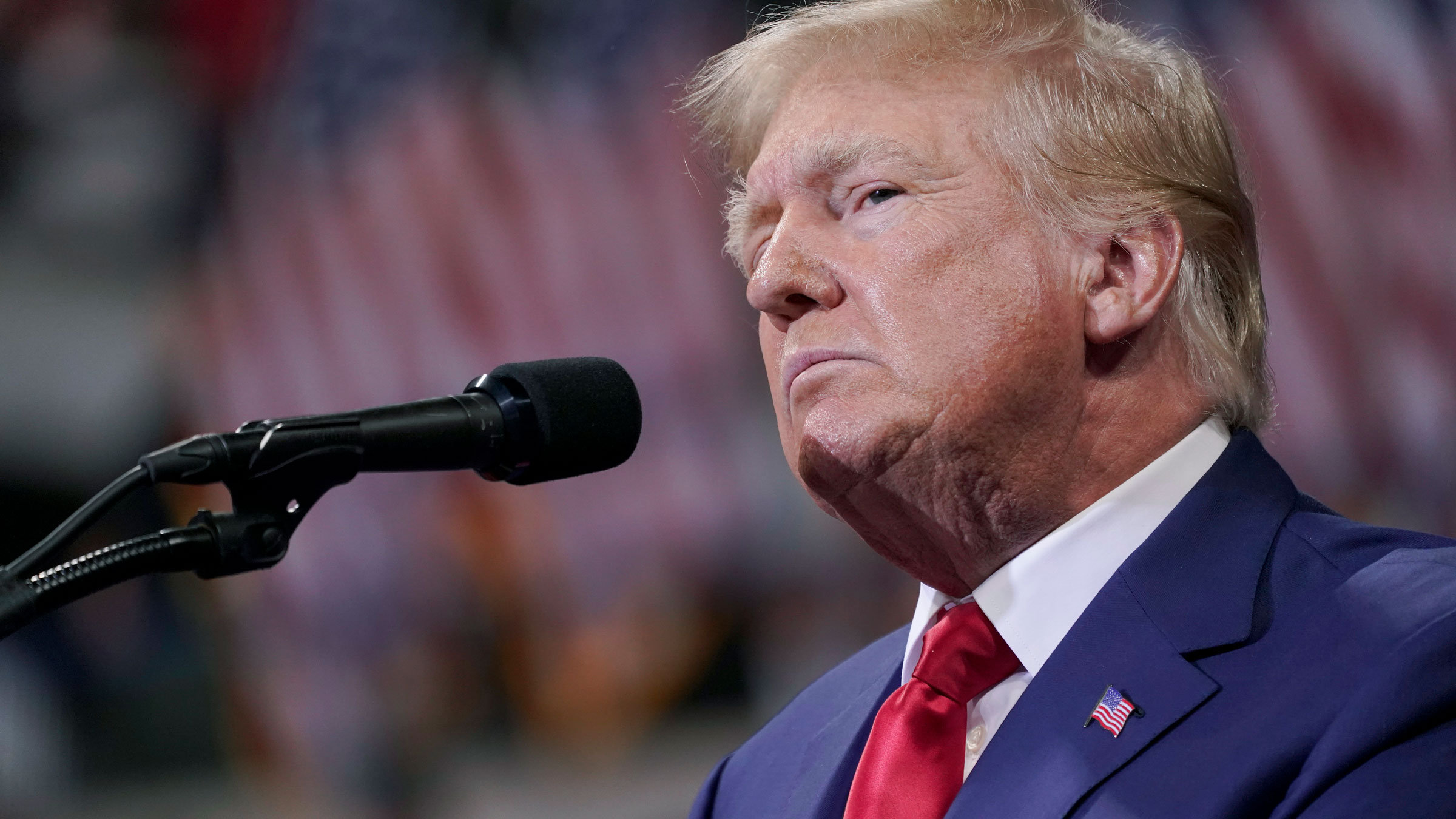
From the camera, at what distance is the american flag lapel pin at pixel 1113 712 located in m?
1.32

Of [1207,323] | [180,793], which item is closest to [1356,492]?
[1207,323]

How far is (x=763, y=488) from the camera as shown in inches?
127

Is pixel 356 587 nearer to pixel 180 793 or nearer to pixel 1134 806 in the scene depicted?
pixel 180 793

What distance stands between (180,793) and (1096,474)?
2.10 m

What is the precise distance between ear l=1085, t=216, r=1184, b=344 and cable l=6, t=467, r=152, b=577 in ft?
3.66

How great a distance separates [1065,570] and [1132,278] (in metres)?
0.39

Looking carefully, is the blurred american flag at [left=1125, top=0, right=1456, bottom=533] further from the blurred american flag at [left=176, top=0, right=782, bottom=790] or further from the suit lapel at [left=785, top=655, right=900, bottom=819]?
the suit lapel at [left=785, top=655, right=900, bottom=819]

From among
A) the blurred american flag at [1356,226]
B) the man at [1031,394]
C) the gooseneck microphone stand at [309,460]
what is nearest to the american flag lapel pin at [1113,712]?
the man at [1031,394]

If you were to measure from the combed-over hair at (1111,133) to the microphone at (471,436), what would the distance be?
63 centimetres

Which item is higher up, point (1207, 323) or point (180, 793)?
point (1207, 323)

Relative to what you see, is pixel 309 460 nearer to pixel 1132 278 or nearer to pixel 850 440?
pixel 850 440

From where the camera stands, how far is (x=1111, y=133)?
1.62 metres

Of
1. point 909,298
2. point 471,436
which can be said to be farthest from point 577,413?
point 909,298

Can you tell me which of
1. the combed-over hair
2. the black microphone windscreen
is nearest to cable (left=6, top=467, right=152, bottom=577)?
the black microphone windscreen
